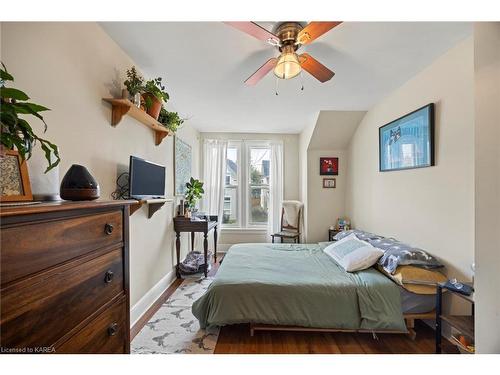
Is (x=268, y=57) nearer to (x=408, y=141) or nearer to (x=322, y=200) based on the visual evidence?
(x=408, y=141)

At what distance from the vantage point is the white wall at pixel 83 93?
1.16m

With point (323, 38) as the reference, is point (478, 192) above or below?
below

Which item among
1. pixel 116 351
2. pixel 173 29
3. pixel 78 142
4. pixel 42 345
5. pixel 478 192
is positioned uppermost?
pixel 173 29

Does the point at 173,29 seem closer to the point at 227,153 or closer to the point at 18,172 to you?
the point at 18,172

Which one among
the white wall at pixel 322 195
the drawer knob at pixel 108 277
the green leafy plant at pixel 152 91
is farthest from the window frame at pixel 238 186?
the drawer knob at pixel 108 277

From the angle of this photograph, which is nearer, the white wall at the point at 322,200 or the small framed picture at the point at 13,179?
the small framed picture at the point at 13,179

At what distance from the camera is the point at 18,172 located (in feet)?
3.02

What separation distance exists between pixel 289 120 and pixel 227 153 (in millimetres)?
1505

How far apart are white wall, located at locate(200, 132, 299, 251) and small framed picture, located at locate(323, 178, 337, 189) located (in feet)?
2.47

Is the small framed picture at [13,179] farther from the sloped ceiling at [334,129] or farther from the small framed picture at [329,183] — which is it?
the small framed picture at [329,183]

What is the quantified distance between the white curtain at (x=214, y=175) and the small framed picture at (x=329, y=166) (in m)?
1.89

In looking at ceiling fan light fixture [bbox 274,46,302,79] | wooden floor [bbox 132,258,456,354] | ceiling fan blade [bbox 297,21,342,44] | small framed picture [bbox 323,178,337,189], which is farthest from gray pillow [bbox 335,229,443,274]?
small framed picture [bbox 323,178,337,189]

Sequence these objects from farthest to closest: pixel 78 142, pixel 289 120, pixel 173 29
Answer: pixel 289 120, pixel 173 29, pixel 78 142

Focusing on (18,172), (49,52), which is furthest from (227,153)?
(18,172)
